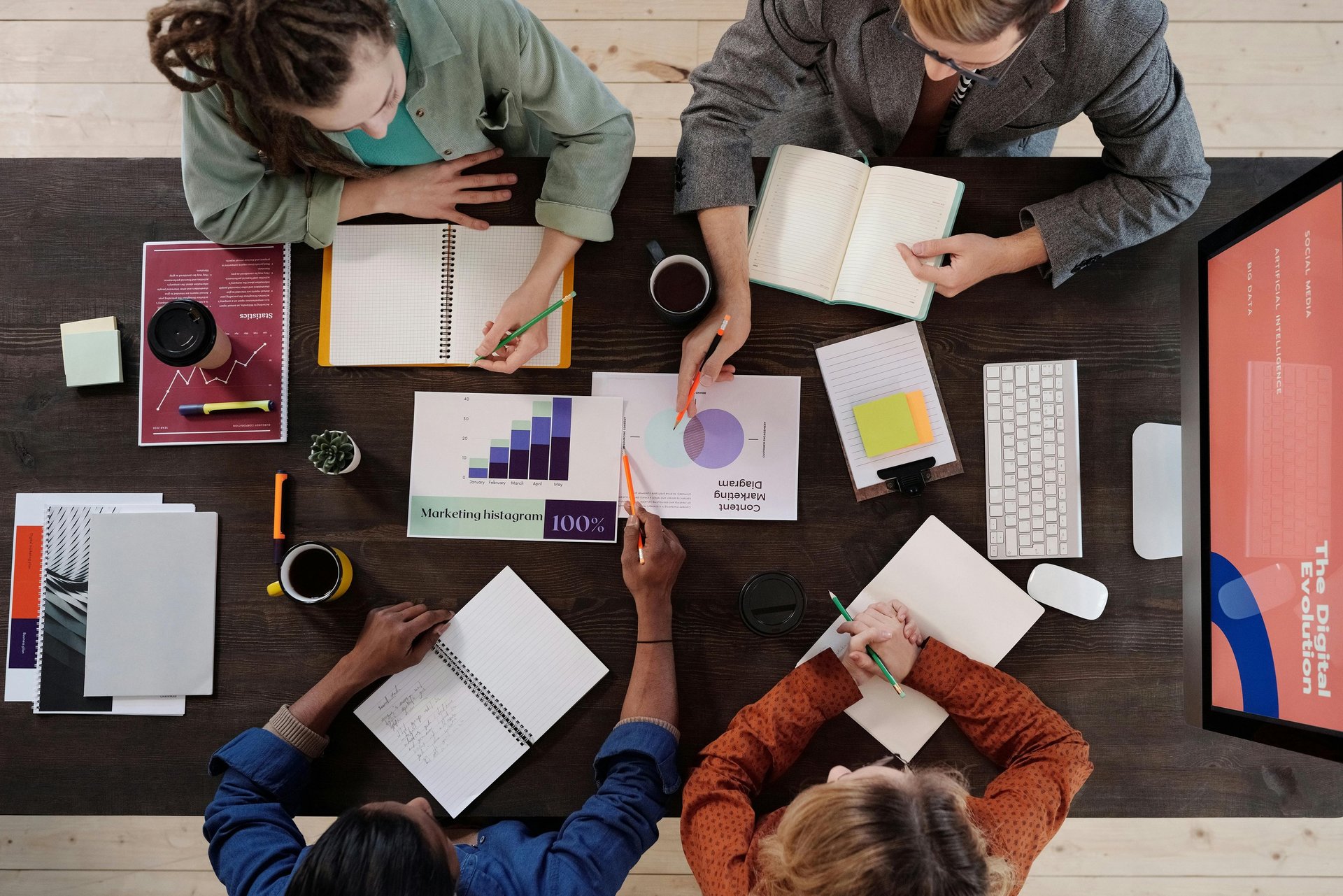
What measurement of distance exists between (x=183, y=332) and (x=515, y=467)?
1.78 ft

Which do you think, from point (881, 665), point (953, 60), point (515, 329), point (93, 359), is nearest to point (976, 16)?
point (953, 60)

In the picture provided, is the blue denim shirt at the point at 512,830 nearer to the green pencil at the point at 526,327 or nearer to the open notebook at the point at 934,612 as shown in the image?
the open notebook at the point at 934,612

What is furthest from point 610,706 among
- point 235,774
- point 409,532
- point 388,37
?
point 388,37

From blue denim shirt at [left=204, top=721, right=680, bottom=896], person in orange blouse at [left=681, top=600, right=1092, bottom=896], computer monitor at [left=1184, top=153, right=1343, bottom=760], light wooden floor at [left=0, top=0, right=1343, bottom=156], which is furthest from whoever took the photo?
light wooden floor at [left=0, top=0, right=1343, bottom=156]

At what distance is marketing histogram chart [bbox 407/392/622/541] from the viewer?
1256 mm

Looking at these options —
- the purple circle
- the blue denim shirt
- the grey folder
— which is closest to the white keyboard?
the purple circle

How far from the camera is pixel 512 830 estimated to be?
3.87ft

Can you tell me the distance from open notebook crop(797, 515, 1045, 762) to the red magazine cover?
0.97 m

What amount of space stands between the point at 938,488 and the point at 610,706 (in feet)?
2.07

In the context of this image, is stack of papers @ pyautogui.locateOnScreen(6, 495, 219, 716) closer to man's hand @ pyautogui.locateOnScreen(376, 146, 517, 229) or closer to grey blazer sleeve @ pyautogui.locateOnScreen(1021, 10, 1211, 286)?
man's hand @ pyautogui.locateOnScreen(376, 146, 517, 229)

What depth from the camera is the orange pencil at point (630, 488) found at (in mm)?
1230

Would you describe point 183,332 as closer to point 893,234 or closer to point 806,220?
point 806,220

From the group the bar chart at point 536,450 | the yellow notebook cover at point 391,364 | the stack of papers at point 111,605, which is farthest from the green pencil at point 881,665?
the stack of papers at point 111,605

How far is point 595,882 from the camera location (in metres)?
1.12
